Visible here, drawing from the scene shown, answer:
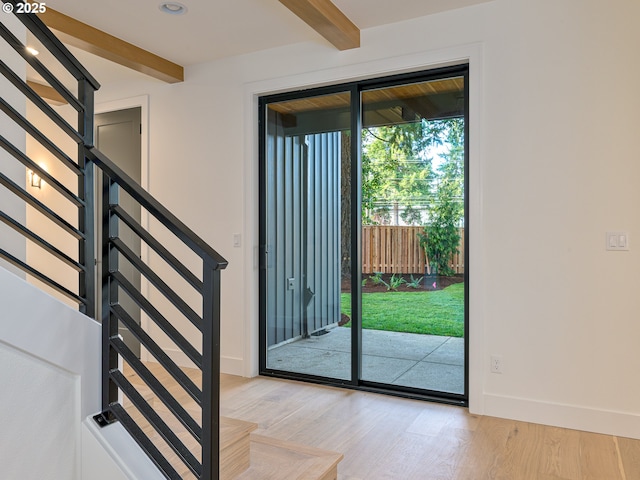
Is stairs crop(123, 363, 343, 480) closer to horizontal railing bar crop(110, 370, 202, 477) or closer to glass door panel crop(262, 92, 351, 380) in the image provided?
horizontal railing bar crop(110, 370, 202, 477)

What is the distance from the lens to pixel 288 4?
113 inches

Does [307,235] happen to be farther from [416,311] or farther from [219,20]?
[219,20]

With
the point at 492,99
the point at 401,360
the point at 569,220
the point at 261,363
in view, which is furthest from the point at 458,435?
the point at 492,99

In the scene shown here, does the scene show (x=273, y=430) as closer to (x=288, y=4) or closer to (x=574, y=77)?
(x=288, y=4)

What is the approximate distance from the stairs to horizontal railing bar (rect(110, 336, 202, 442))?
1.90 feet

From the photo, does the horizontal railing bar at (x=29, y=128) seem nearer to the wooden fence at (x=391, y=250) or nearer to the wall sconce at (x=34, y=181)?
the wooden fence at (x=391, y=250)

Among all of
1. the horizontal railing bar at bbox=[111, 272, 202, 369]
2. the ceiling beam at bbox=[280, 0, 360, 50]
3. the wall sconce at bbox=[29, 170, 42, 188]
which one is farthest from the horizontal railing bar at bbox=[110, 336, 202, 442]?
the wall sconce at bbox=[29, 170, 42, 188]

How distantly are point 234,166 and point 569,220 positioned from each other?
2.52 meters

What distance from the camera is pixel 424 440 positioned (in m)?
2.78

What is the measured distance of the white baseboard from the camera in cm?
285

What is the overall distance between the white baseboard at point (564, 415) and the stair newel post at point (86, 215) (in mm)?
2499

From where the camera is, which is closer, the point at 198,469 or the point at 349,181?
the point at 198,469

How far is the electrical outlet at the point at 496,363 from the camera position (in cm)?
316

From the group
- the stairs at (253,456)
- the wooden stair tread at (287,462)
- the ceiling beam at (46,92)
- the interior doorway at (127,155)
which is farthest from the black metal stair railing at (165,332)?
the ceiling beam at (46,92)
